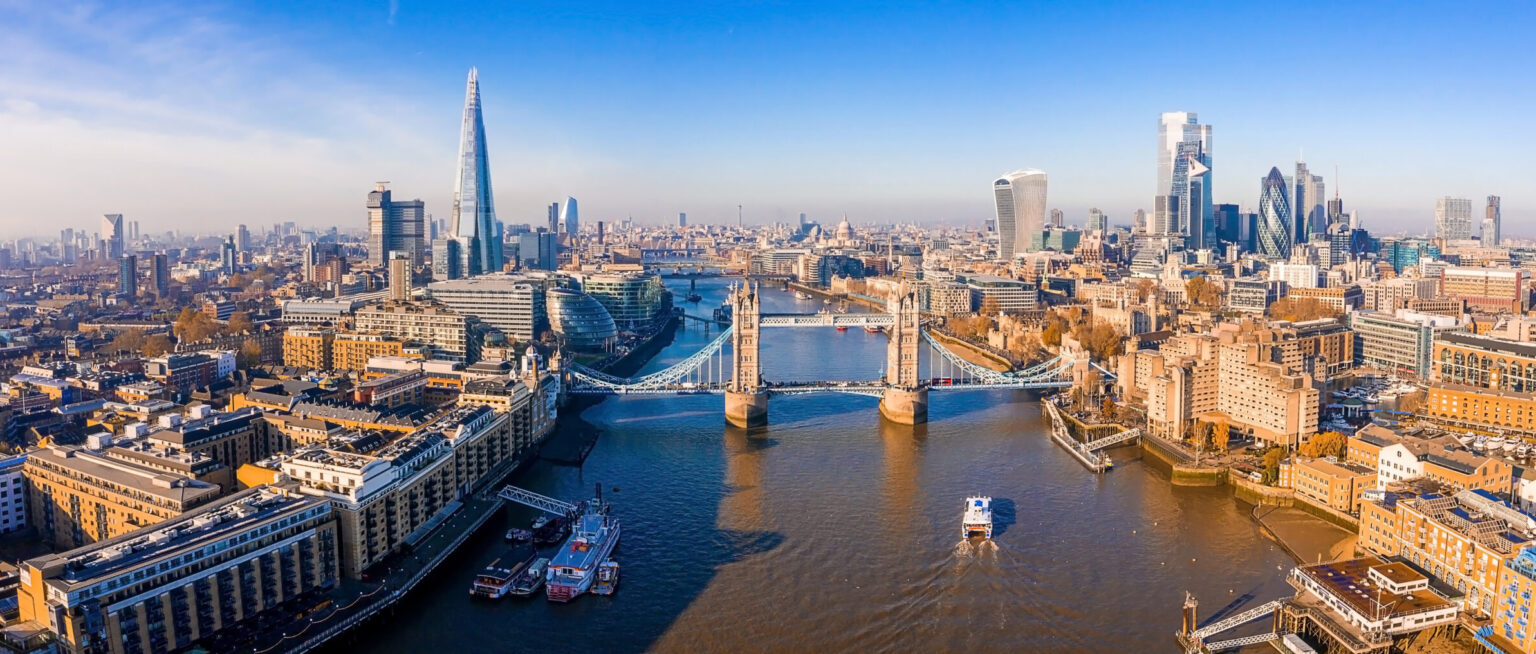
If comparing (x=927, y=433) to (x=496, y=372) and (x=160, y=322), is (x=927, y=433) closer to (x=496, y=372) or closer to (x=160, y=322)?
(x=496, y=372)

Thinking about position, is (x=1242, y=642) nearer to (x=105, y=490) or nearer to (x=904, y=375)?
(x=904, y=375)

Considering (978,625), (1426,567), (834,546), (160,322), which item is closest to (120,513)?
(834,546)

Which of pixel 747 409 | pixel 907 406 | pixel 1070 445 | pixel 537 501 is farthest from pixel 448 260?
pixel 1070 445

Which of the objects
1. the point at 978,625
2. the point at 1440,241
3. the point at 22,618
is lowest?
the point at 978,625

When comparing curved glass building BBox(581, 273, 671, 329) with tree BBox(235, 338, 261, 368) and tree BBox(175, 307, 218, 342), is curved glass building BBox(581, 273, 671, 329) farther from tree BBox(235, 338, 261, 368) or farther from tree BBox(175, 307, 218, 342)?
tree BBox(235, 338, 261, 368)

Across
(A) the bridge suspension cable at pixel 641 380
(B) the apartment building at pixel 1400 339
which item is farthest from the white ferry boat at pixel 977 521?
(B) the apartment building at pixel 1400 339

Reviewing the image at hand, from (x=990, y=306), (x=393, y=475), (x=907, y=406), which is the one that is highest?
(x=990, y=306)

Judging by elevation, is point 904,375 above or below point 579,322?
below
